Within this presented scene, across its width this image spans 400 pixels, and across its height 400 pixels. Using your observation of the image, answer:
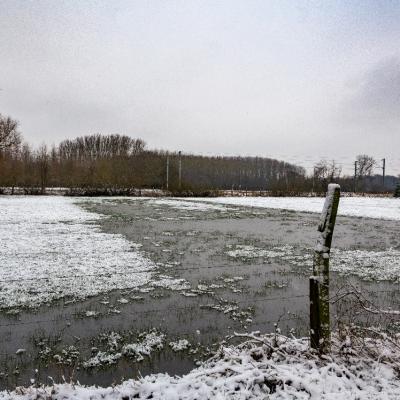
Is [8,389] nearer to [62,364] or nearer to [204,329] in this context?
[62,364]

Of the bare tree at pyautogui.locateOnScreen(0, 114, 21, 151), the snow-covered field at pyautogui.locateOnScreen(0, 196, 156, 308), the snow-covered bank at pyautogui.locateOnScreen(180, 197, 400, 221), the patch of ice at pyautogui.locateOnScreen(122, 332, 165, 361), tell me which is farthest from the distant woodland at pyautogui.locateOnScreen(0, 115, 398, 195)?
the patch of ice at pyautogui.locateOnScreen(122, 332, 165, 361)

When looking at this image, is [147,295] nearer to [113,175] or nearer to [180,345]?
[180,345]

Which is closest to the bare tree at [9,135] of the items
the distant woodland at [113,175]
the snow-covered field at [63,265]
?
the distant woodland at [113,175]

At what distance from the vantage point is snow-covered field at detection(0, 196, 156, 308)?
6.75 meters

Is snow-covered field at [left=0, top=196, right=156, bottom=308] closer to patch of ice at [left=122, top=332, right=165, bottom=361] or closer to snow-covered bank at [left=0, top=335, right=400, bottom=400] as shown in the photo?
patch of ice at [left=122, top=332, right=165, bottom=361]

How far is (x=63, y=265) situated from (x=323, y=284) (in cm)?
670

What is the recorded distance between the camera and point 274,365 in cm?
325

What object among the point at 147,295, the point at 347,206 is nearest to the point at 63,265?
the point at 147,295

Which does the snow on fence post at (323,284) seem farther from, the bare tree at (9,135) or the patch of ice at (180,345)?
the bare tree at (9,135)

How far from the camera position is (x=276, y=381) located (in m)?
3.12

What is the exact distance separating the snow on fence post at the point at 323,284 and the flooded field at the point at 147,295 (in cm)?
41

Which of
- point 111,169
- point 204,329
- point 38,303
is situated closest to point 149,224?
point 38,303

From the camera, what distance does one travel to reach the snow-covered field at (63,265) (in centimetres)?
675

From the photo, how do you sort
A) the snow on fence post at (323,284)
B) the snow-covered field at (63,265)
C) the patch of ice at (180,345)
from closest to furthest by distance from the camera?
the snow on fence post at (323,284), the patch of ice at (180,345), the snow-covered field at (63,265)
